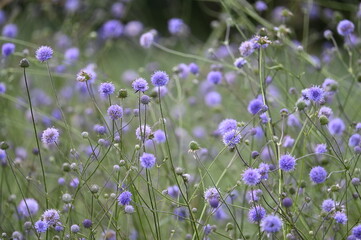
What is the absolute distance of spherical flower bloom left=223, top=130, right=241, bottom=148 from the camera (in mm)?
1586

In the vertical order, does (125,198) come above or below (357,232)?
above

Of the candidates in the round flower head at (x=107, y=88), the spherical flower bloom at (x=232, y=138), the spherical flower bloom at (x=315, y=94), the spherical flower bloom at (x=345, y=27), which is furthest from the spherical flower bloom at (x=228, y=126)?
the spherical flower bloom at (x=345, y=27)

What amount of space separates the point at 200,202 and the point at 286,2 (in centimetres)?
416

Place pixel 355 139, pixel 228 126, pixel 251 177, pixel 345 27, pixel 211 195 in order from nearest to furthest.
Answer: pixel 251 177, pixel 211 195, pixel 228 126, pixel 355 139, pixel 345 27

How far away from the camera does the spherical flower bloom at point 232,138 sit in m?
1.59

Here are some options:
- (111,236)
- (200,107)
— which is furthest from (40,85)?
(111,236)

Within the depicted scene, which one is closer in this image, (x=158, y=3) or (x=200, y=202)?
(x=200, y=202)

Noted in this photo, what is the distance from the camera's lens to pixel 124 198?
1.60 m

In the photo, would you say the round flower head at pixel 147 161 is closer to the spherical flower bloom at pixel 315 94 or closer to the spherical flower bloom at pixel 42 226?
the spherical flower bloom at pixel 42 226

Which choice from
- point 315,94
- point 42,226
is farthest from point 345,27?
point 42,226

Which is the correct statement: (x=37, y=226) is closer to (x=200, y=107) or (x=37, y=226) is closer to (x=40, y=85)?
(x=200, y=107)

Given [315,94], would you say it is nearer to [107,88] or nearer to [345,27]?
[107,88]

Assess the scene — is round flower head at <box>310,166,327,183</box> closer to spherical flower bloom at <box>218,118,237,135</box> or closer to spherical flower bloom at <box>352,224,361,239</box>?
spherical flower bloom at <box>352,224,361,239</box>

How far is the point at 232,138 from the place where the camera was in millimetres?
1587
